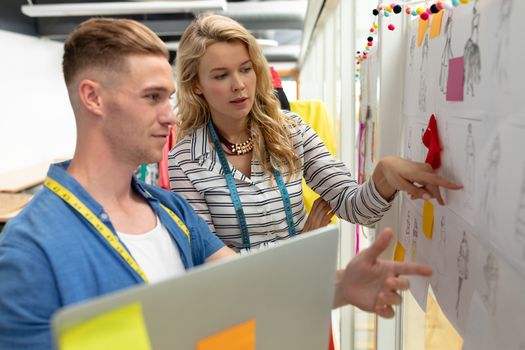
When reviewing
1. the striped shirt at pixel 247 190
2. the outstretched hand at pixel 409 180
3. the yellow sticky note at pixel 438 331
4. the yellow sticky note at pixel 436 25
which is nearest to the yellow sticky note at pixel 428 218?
the outstretched hand at pixel 409 180

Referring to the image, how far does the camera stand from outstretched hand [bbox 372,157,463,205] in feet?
3.27

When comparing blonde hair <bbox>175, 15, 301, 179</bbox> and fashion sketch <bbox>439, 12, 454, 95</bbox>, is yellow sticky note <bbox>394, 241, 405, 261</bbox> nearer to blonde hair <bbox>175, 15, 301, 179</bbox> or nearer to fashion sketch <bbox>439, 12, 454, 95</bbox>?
blonde hair <bbox>175, 15, 301, 179</bbox>

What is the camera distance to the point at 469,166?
0.87m

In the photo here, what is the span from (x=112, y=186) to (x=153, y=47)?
307 millimetres

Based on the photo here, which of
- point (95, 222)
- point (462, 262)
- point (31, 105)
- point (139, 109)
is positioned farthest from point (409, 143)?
point (31, 105)

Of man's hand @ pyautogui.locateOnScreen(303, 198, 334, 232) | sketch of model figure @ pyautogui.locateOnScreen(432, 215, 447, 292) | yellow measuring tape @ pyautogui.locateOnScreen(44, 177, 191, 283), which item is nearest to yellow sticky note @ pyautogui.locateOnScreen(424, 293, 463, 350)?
sketch of model figure @ pyautogui.locateOnScreen(432, 215, 447, 292)

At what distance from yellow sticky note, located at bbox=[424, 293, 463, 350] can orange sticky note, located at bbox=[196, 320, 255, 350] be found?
547 millimetres

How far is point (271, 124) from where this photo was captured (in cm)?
154

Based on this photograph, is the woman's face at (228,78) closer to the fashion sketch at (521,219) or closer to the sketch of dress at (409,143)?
the sketch of dress at (409,143)

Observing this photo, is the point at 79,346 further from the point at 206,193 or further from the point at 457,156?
the point at 206,193

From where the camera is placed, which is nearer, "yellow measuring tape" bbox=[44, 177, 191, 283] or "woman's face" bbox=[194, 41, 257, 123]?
"yellow measuring tape" bbox=[44, 177, 191, 283]

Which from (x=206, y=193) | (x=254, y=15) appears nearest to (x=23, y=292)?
(x=206, y=193)

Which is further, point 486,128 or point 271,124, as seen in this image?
point 271,124

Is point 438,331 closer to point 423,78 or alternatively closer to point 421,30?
point 423,78
